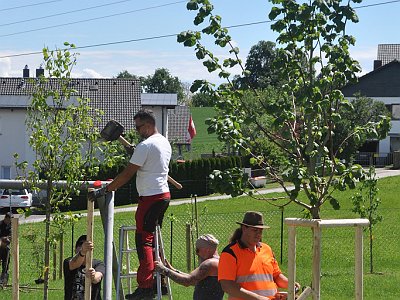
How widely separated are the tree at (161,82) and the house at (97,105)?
205 ft

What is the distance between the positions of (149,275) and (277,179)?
176cm

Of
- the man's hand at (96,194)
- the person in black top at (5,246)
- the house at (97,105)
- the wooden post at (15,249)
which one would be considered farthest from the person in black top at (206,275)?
the house at (97,105)

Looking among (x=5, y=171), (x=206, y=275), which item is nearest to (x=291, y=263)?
(x=206, y=275)

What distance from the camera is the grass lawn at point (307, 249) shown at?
701 inches

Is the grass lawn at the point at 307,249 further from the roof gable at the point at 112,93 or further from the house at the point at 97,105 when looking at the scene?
the roof gable at the point at 112,93

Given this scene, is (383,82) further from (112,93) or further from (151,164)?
(151,164)

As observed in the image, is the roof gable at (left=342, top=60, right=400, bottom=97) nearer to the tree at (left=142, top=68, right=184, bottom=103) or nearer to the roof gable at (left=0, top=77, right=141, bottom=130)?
the roof gable at (left=0, top=77, right=141, bottom=130)

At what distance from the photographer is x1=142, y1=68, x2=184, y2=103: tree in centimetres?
13712

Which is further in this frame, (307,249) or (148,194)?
(307,249)

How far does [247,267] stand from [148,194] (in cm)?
198

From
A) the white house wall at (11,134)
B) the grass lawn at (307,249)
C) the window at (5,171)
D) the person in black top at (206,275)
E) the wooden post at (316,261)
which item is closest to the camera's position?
the wooden post at (316,261)

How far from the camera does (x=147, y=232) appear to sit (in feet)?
32.8

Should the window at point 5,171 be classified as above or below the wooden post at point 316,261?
below

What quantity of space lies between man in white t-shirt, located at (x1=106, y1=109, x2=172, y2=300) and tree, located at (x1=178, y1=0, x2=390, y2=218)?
78 centimetres
